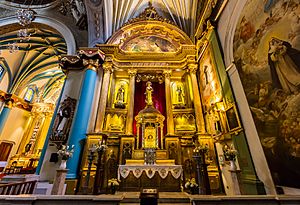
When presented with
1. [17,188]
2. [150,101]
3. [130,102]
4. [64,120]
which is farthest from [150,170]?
[64,120]

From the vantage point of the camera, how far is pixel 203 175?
4215 mm

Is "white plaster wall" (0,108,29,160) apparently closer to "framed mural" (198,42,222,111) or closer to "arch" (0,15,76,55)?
"arch" (0,15,76,55)

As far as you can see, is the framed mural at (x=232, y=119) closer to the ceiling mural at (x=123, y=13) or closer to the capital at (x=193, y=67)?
the capital at (x=193, y=67)

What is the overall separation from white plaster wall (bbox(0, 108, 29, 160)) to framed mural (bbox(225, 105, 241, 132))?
18261mm

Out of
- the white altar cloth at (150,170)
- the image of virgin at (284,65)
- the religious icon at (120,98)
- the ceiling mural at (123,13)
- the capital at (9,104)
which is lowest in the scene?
the white altar cloth at (150,170)

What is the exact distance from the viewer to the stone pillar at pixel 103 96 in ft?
24.3

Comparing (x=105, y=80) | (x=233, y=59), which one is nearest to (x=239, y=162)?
(x=233, y=59)

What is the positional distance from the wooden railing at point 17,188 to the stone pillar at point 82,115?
1216mm

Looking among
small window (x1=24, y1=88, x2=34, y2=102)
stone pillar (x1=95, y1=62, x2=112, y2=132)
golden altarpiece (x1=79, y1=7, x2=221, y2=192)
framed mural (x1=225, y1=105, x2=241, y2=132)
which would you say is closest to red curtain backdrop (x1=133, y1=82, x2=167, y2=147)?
golden altarpiece (x1=79, y1=7, x2=221, y2=192)

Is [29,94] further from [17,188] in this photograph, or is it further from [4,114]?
[17,188]

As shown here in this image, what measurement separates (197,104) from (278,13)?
16.6ft

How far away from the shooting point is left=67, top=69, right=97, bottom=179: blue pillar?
6149 mm

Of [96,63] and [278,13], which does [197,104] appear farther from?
[96,63]

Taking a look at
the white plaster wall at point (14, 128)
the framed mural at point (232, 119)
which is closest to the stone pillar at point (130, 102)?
the framed mural at point (232, 119)
